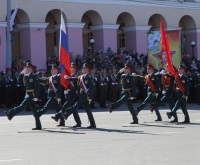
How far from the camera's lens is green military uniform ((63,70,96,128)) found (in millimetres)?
17594

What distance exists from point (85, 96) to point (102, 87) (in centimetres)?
1134

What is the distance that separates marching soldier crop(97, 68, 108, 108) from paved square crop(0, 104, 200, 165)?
892cm

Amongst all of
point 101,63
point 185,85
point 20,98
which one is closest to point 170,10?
point 101,63

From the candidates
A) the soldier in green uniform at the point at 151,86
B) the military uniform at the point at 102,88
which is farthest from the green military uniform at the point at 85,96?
the military uniform at the point at 102,88

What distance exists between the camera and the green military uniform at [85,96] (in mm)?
17594

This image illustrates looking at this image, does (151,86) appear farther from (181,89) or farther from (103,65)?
(103,65)

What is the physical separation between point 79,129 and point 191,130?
9.55ft

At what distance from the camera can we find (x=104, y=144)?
13.6m

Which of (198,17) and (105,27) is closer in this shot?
(105,27)

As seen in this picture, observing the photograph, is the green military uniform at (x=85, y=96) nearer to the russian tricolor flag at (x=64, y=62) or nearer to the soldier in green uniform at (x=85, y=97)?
the soldier in green uniform at (x=85, y=97)

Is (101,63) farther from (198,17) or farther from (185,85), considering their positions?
(185,85)

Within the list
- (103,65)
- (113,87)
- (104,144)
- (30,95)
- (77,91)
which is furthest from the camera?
(103,65)

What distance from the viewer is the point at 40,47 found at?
37.0 m


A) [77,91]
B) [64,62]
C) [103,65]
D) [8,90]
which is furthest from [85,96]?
[103,65]
